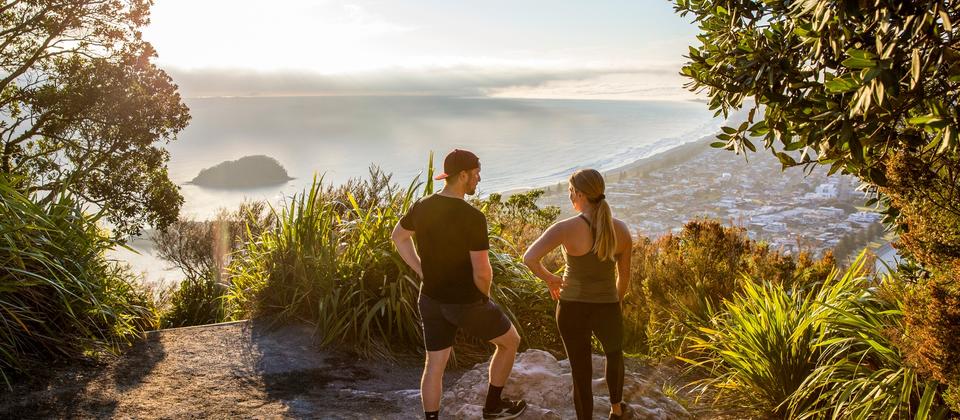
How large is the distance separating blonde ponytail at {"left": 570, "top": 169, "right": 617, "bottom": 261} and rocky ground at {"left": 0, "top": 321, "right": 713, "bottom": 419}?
1368 millimetres

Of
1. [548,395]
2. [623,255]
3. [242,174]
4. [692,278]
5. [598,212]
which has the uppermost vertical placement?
[598,212]

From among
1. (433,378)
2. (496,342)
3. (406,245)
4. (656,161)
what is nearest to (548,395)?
(496,342)

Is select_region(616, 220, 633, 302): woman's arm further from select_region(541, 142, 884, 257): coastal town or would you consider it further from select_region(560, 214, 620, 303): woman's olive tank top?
select_region(541, 142, 884, 257): coastal town

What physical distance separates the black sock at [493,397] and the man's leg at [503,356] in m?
0.03

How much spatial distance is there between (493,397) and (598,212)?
1.47m

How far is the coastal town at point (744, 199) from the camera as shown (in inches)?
1475

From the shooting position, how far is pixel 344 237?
25.0ft

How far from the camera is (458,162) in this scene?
4117mm

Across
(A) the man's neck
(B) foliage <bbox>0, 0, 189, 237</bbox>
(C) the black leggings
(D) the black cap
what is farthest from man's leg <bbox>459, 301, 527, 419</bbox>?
(B) foliage <bbox>0, 0, 189, 237</bbox>

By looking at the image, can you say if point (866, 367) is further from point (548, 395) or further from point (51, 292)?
point (51, 292)

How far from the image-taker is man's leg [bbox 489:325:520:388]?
4340mm

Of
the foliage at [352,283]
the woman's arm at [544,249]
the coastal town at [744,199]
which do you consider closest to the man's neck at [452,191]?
the woman's arm at [544,249]

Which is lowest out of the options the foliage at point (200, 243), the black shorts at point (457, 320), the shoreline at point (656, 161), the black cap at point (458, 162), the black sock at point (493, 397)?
the shoreline at point (656, 161)

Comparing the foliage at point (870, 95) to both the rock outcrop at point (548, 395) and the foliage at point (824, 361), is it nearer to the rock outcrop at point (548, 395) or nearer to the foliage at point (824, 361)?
the foliage at point (824, 361)
